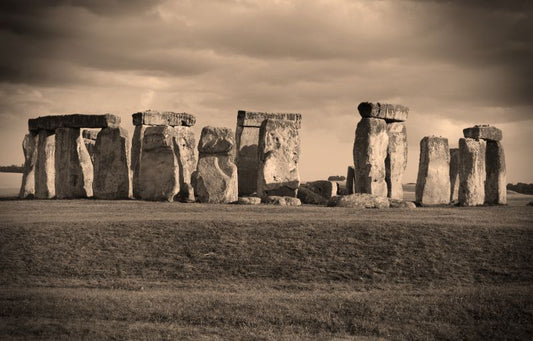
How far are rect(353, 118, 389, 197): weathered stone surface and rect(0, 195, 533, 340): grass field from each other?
453 centimetres

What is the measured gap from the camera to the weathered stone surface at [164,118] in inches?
1065

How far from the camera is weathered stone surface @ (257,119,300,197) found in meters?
26.0

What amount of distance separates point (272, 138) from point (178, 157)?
12.1ft

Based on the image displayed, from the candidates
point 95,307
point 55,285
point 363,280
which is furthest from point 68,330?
point 363,280

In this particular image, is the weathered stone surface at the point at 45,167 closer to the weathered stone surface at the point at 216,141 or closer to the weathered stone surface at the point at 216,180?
the weathered stone surface at the point at 216,180

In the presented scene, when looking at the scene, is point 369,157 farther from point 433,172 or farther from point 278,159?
point 278,159

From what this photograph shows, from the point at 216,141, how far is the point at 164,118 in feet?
11.0

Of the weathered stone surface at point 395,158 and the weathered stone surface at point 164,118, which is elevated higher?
the weathered stone surface at point 164,118

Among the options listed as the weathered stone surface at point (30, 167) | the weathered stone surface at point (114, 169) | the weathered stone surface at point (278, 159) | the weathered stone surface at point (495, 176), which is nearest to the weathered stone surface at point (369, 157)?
the weathered stone surface at point (278, 159)

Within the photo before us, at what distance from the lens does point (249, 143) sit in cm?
3078

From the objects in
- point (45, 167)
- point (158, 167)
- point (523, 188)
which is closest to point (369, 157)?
point (158, 167)

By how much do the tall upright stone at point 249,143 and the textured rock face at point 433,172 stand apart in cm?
545

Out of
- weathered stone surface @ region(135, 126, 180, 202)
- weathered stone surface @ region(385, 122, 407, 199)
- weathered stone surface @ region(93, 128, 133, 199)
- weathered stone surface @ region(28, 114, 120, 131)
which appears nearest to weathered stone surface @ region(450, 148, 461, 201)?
weathered stone surface @ region(385, 122, 407, 199)

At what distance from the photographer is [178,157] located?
25.5 metres
